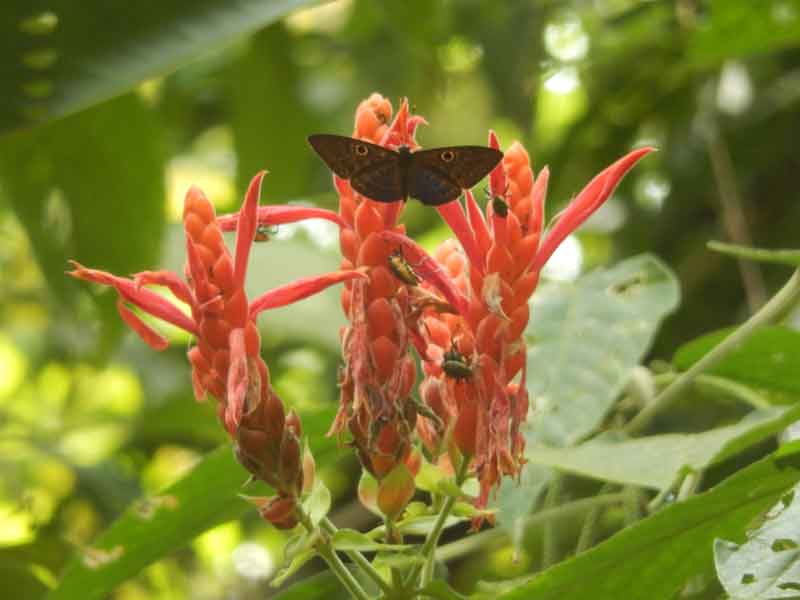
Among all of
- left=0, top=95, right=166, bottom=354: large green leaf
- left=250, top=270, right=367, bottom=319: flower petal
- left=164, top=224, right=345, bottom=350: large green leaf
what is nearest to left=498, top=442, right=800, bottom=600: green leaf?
left=250, top=270, right=367, bottom=319: flower petal

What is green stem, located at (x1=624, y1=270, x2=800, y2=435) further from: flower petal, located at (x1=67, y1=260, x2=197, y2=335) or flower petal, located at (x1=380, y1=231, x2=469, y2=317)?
flower petal, located at (x1=67, y1=260, x2=197, y2=335)

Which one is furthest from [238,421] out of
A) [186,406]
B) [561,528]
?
[186,406]

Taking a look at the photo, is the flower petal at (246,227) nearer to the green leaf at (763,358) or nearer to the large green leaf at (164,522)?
the large green leaf at (164,522)

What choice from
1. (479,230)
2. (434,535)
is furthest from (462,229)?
(434,535)

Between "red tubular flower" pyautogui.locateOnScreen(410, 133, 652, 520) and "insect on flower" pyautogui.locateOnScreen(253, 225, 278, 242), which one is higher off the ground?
"insect on flower" pyautogui.locateOnScreen(253, 225, 278, 242)

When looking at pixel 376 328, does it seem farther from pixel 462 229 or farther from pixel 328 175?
pixel 328 175

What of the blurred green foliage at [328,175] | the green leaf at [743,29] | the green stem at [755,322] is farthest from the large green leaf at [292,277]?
the green stem at [755,322]
